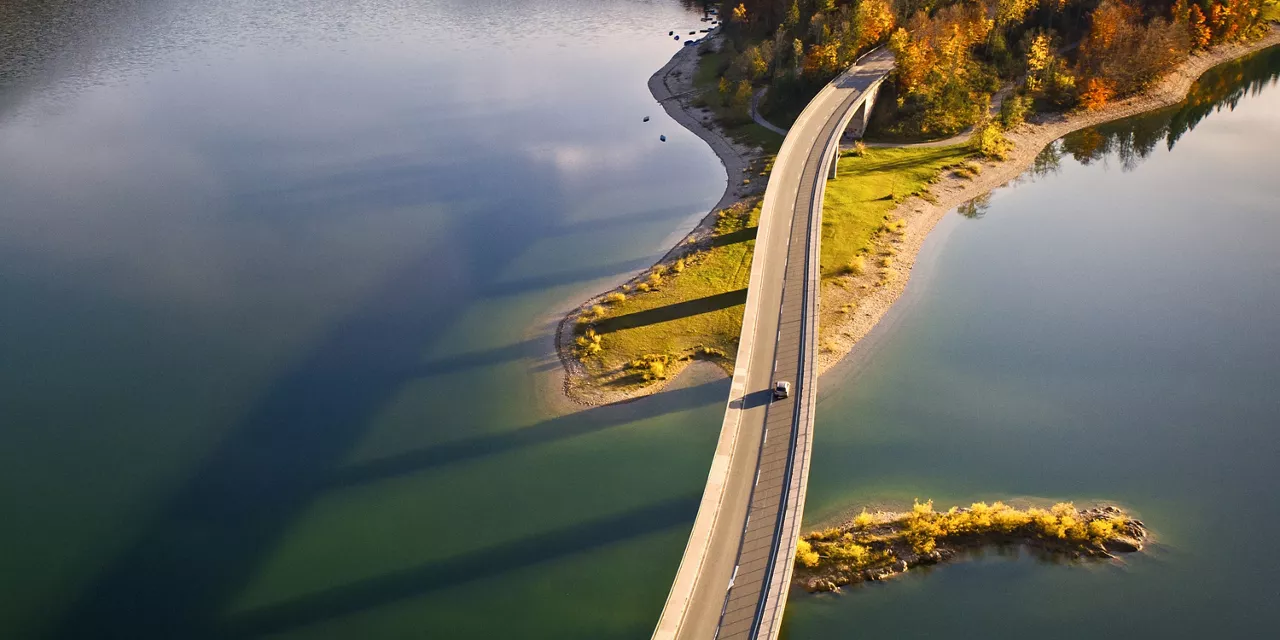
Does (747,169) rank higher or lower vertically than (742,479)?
higher

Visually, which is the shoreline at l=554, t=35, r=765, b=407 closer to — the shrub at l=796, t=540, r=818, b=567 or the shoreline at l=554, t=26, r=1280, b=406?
the shoreline at l=554, t=26, r=1280, b=406

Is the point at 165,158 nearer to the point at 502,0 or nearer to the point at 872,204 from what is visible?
the point at 872,204

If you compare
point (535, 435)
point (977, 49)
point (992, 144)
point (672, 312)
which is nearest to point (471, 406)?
point (535, 435)

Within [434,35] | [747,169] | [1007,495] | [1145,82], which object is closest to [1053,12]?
[1145,82]

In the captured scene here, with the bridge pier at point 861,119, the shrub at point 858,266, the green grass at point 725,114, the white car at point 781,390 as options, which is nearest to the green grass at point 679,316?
the shrub at point 858,266

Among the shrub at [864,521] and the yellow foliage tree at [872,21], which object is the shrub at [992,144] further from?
the shrub at [864,521]

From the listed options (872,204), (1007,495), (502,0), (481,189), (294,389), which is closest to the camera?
(1007,495)

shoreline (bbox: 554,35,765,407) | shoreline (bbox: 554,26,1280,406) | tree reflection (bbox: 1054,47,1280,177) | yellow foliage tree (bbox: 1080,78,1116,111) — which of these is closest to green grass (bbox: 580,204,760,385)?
shoreline (bbox: 554,35,765,407)
